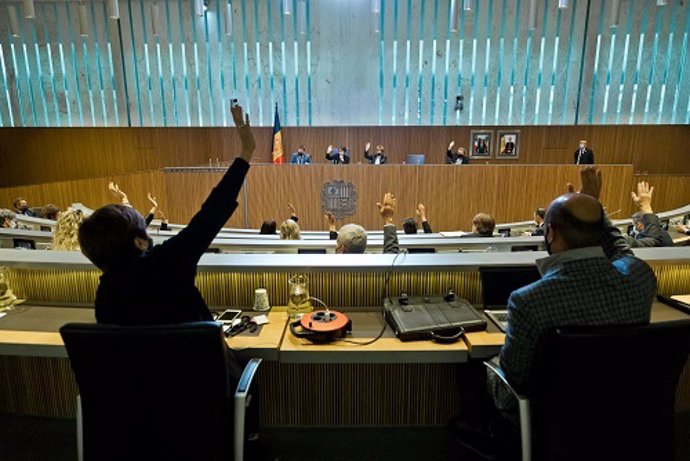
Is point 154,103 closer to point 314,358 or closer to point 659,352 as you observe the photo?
point 314,358

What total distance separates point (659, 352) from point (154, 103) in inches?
441

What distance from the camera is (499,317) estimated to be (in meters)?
1.70

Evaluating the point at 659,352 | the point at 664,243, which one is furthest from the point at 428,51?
the point at 659,352

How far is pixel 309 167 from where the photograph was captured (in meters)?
7.09

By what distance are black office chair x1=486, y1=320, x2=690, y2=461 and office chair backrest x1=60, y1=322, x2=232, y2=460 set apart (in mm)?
888

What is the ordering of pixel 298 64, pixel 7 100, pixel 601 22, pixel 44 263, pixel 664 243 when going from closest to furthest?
1. pixel 44 263
2. pixel 664 243
3. pixel 601 22
4. pixel 298 64
5. pixel 7 100

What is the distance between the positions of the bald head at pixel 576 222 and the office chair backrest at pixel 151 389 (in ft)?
3.46

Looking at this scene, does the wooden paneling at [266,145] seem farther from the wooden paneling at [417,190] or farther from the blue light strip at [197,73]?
the wooden paneling at [417,190]

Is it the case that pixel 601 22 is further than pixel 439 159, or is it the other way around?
pixel 439 159

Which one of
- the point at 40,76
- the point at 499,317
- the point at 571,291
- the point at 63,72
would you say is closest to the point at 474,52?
the point at 499,317

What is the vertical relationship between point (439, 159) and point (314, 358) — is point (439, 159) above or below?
above

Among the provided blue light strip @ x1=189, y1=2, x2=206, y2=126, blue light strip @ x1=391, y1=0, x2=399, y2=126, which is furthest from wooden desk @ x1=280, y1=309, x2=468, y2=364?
blue light strip @ x1=189, y1=2, x2=206, y2=126

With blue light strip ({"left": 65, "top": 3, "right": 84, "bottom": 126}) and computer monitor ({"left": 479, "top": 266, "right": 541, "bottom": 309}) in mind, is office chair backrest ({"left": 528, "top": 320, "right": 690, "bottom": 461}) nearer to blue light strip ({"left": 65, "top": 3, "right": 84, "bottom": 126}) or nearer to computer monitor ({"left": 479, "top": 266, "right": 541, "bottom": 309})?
computer monitor ({"left": 479, "top": 266, "right": 541, "bottom": 309})

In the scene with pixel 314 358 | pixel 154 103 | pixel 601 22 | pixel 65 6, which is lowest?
pixel 314 358
